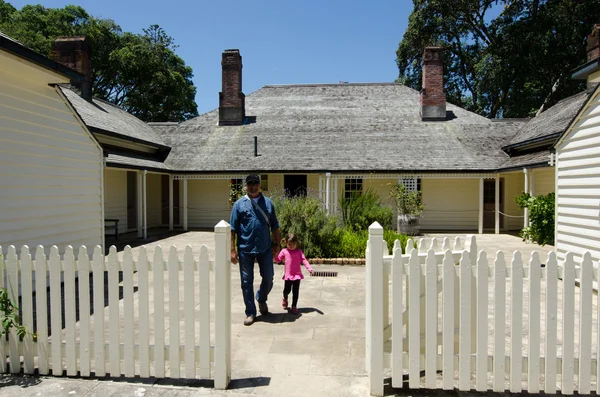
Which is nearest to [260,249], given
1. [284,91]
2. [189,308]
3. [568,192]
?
[189,308]

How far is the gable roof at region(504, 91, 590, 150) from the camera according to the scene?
43.1 ft

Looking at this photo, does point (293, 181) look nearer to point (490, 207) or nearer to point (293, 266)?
point (490, 207)

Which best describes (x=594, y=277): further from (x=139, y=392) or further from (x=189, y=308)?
(x=139, y=392)

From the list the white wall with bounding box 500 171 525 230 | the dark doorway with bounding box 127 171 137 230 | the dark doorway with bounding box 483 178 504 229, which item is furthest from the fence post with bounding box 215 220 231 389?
the white wall with bounding box 500 171 525 230

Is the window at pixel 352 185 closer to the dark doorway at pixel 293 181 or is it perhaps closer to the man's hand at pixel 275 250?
the dark doorway at pixel 293 181

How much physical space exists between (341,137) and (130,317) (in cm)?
1524

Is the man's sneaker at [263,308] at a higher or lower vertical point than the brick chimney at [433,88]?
lower

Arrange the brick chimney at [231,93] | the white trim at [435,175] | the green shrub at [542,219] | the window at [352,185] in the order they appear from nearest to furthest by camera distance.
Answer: the green shrub at [542,219] < the white trim at [435,175] < the window at [352,185] < the brick chimney at [231,93]

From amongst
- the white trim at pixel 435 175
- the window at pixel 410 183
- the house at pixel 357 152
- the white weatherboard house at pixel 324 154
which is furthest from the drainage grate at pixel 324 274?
the window at pixel 410 183

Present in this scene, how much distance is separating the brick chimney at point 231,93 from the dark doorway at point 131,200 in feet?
17.0

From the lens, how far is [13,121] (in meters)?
6.06

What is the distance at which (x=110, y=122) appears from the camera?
1474 centimetres

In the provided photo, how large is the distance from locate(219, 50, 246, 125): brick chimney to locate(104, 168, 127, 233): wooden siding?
19.1ft

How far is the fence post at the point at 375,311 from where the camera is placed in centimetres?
325
